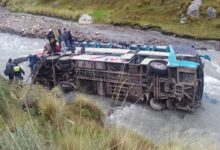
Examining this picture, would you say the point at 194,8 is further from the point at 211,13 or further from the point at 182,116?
the point at 182,116

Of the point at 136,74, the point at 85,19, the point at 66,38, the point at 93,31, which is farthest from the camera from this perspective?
the point at 85,19

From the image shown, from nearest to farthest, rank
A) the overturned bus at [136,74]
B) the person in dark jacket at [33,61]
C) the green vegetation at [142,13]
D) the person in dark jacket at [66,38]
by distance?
the overturned bus at [136,74] → the person in dark jacket at [33,61] → the person in dark jacket at [66,38] → the green vegetation at [142,13]

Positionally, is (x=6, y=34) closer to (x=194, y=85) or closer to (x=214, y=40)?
(x=214, y=40)

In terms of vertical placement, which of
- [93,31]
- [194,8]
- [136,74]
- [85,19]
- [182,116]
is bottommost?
[182,116]

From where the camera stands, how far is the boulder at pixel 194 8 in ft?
142

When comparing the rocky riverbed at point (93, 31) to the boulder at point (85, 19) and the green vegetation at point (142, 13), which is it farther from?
the green vegetation at point (142, 13)

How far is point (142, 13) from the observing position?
153ft

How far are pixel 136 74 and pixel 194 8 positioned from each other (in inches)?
922

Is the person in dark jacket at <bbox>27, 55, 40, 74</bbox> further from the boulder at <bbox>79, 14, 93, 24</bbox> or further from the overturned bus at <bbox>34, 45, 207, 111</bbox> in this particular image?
the boulder at <bbox>79, 14, 93, 24</bbox>

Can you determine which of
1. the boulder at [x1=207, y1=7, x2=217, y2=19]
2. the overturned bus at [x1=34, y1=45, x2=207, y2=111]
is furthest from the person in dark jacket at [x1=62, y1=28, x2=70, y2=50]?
the boulder at [x1=207, y1=7, x2=217, y2=19]

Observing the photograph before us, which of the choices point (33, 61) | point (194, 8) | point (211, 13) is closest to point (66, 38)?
point (33, 61)

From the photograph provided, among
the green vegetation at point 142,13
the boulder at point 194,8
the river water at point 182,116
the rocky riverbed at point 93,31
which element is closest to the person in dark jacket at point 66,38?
the river water at point 182,116

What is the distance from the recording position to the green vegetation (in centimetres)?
4112

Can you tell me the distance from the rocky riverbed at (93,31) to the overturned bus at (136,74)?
42.5ft
